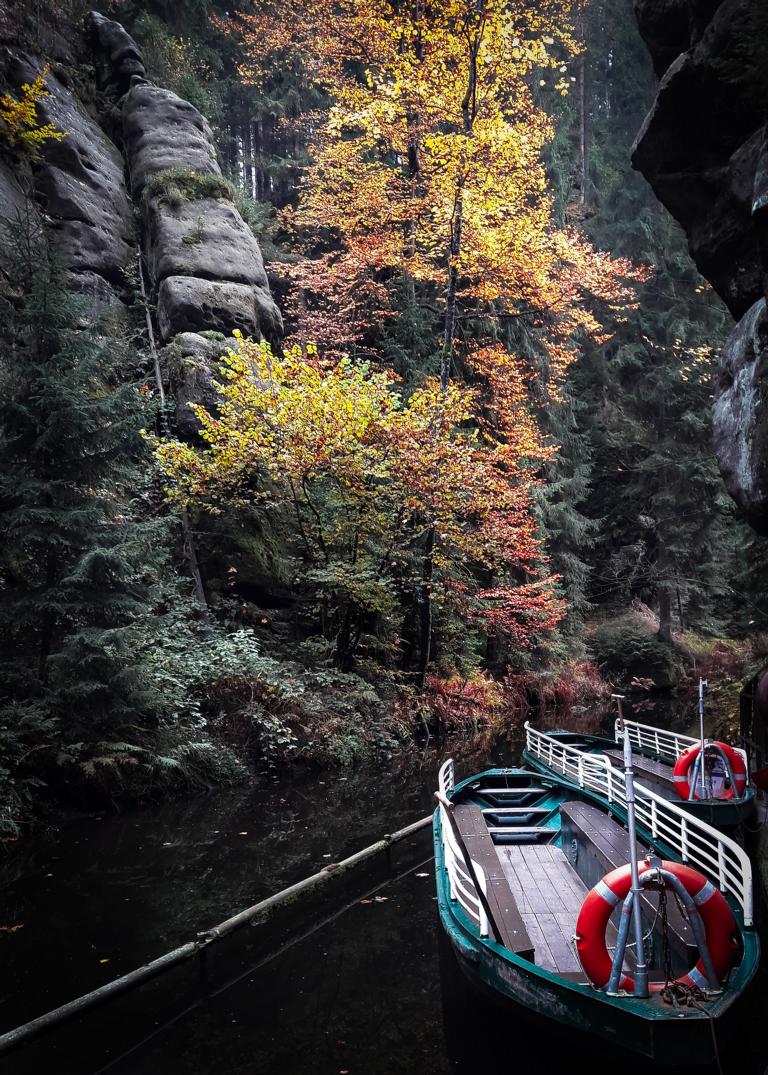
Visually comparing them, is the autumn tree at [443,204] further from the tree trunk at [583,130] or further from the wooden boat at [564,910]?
the tree trunk at [583,130]

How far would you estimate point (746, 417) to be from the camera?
945 cm

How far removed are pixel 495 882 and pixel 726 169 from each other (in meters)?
11.7

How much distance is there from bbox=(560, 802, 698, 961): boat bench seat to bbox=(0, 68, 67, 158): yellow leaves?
59.5 ft

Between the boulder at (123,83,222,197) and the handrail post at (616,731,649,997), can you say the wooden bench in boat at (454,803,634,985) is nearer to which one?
the handrail post at (616,731,649,997)

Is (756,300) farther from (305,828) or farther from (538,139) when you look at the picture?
(305,828)

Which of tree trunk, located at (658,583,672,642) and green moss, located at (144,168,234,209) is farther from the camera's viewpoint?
tree trunk, located at (658,583,672,642)

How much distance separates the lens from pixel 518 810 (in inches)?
367

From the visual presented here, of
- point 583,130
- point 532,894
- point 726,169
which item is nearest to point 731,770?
point 532,894

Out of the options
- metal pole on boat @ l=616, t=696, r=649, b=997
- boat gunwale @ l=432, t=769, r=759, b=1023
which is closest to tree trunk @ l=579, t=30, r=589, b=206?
metal pole on boat @ l=616, t=696, r=649, b=997

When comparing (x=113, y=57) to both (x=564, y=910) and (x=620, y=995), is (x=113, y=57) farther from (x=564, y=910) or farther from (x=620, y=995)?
(x=620, y=995)

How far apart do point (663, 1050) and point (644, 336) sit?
28.8 meters

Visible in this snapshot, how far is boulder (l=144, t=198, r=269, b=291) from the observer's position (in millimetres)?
19156

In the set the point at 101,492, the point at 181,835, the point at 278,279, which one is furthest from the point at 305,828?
the point at 278,279

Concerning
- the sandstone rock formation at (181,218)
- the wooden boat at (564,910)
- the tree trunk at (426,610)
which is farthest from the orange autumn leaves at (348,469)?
the wooden boat at (564,910)
